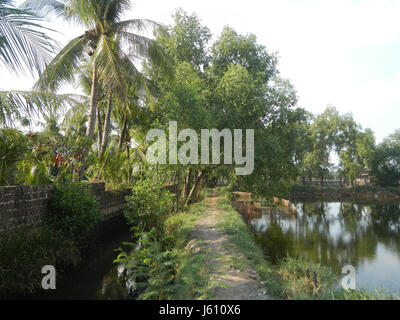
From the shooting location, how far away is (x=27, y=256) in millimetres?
5301

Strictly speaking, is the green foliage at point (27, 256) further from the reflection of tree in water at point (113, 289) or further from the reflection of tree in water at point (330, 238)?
the reflection of tree in water at point (330, 238)

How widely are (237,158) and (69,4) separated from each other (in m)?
8.89

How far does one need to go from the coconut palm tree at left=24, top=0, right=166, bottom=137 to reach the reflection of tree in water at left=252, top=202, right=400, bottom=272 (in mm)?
8063

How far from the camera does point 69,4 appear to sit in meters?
9.80

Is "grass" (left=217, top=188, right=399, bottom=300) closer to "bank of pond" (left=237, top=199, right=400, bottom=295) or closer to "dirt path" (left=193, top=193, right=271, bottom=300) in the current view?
"dirt path" (left=193, top=193, right=271, bottom=300)

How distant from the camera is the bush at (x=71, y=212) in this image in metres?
6.74

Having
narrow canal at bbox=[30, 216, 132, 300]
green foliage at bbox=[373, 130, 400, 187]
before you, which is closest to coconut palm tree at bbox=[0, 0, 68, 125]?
narrow canal at bbox=[30, 216, 132, 300]

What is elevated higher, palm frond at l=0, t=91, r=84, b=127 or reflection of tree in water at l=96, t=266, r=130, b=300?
palm frond at l=0, t=91, r=84, b=127

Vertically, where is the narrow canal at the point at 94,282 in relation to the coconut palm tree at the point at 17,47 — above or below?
below

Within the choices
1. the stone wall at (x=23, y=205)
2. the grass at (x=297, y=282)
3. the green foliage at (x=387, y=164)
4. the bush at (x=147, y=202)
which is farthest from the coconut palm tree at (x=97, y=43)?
the green foliage at (x=387, y=164)

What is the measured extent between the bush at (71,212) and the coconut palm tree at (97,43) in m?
3.29

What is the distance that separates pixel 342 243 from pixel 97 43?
12.4m

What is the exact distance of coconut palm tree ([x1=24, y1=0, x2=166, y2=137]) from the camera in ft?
30.0
